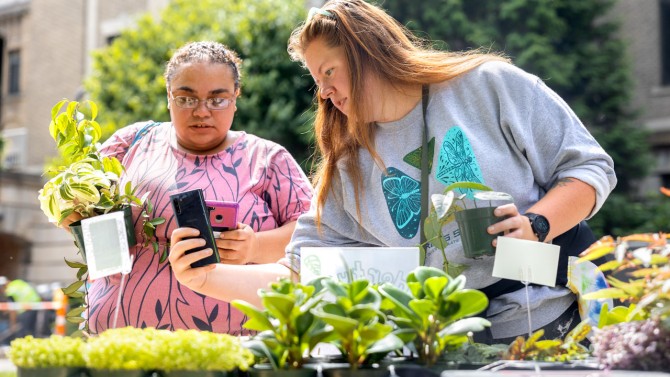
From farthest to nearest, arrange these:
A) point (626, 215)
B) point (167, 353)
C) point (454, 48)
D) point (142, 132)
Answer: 1. point (454, 48)
2. point (626, 215)
3. point (142, 132)
4. point (167, 353)

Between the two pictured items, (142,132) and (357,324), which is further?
(142,132)

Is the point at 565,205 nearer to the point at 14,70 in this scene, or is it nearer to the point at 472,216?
the point at 472,216

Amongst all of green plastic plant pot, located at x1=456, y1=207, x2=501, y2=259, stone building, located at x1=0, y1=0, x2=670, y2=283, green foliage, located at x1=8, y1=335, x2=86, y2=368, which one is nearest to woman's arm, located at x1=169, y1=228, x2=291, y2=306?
green plastic plant pot, located at x1=456, y1=207, x2=501, y2=259

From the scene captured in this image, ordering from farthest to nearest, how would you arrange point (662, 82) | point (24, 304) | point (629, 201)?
point (662, 82)
point (629, 201)
point (24, 304)

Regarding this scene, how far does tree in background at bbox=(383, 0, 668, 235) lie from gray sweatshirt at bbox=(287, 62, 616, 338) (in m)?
10.7

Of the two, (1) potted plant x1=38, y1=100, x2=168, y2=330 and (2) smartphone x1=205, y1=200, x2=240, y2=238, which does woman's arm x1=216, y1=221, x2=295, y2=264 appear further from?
(1) potted plant x1=38, y1=100, x2=168, y2=330

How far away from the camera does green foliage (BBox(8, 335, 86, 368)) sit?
1.32 meters

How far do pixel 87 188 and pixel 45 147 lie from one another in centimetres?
2040

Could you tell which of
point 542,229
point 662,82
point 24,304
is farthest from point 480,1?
point 542,229

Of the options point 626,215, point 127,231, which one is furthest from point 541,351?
point 626,215

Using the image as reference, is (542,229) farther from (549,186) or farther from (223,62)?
(223,62)

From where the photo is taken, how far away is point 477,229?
1.72m

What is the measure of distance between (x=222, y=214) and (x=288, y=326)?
897 millimetres

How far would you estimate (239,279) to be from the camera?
2047 millimetres
